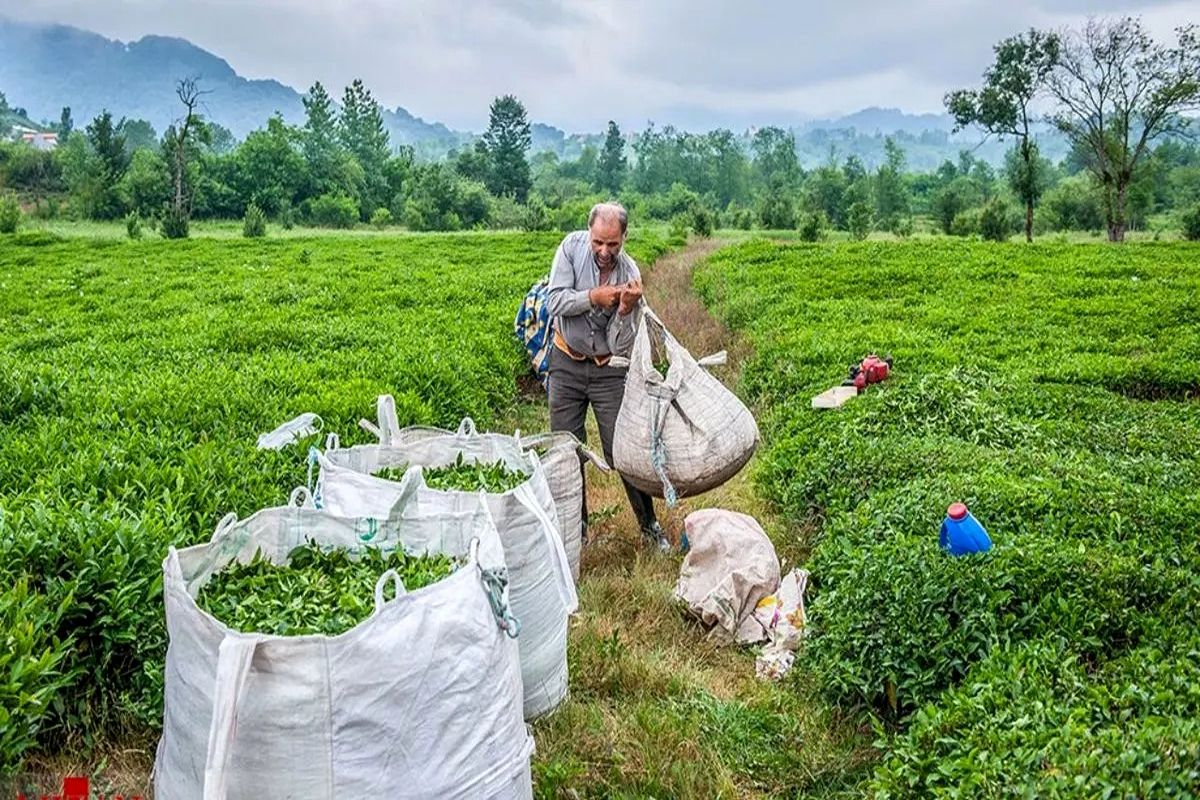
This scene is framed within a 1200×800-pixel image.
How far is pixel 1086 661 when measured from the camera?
2.95 m

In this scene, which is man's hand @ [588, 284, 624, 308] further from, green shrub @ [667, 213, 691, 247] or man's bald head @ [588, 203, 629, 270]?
green shrub @ [667, 213, 691, 247]

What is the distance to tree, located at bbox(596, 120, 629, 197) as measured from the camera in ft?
310

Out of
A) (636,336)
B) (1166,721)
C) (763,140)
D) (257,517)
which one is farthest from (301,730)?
(763,140)

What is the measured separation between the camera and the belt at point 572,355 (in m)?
4.83

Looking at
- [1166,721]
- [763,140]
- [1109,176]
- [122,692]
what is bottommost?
[122,692]

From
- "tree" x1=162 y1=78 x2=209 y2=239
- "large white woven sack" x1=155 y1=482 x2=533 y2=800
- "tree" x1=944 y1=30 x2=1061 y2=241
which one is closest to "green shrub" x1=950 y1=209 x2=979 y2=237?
"tree" x1=944 y1=30 x2=1061 y2=241

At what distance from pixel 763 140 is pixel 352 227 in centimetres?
7574

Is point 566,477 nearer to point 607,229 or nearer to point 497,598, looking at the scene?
point 607,229

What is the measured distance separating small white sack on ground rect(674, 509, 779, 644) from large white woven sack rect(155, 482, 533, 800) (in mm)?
1954

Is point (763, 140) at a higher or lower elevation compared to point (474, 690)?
higher

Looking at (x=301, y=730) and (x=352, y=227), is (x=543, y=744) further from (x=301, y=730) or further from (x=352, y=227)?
(x=352, y=227)

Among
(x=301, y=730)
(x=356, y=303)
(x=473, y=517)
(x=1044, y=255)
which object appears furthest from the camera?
(x=1044, y=255)

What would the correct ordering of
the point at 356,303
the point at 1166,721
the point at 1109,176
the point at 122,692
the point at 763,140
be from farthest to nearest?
the point at 763,140 → the point at 1109,176 → the point at 356,303 → the point at 122,692 → the point at 1166,721

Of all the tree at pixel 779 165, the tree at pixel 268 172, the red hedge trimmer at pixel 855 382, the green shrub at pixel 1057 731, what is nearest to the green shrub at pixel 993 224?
the red hedge trimmer at pixel 855 382
